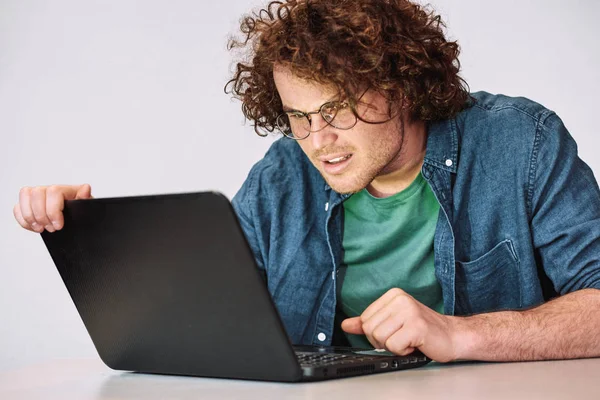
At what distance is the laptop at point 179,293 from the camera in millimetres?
1079

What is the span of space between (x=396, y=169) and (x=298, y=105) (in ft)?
1.03

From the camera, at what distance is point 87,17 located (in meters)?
3.39

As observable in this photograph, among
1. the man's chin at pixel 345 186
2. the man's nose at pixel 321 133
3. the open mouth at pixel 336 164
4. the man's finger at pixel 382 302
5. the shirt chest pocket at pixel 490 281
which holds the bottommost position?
the shirt chest pocket at pixel 490 281

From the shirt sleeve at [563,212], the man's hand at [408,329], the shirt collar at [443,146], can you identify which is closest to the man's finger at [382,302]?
the man's hand at [408,329]

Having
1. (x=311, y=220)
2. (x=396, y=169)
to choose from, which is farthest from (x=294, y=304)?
(x=396, y=169)

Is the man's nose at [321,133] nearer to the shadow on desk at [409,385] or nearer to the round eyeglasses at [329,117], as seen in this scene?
the round eyeglasses at [329,117]

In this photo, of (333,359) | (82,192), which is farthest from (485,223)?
(82,192)

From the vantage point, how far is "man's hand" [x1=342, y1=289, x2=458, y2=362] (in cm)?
132

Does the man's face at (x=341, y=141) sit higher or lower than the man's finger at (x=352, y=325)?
higher

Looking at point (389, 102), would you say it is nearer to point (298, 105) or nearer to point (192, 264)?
point (298, 105)

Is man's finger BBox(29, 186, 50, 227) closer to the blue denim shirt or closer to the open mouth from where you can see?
the open mouth

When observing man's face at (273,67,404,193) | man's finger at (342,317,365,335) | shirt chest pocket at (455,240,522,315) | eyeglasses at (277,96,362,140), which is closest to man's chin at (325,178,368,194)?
man's face at (273,67,404,193)

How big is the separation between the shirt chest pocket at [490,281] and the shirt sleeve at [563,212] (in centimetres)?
7

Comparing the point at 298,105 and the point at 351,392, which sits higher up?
the point at 298,105
